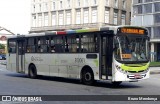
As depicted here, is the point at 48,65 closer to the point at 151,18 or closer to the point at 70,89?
the point at 70,89

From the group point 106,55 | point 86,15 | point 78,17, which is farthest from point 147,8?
point 106,55

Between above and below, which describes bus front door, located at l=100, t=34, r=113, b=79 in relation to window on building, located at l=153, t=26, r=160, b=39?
below

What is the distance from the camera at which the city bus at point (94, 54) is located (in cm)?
1702

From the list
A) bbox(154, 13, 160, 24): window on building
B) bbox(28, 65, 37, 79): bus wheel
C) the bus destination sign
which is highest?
bbox(154, 13, 160, 24): window on building

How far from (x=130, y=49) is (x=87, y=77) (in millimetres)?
2781

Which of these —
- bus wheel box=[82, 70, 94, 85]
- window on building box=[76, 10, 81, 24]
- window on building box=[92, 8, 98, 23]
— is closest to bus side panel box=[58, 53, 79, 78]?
bus wheel box=[82, 70, 94, 85]

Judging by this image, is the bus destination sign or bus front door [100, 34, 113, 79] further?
the bus destination sign

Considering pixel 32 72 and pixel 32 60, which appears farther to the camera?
pixel 32 72

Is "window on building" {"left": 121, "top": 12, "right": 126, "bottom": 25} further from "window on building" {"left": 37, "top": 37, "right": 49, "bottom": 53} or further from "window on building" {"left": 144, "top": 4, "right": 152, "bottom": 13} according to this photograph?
"window on building" {"left": 37, "top": 37, "right": 49, "bottom": 53}

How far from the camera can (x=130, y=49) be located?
17141 mm

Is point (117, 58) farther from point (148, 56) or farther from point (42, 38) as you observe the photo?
point (42, 38)

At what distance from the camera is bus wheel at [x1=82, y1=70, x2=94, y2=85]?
1830cm

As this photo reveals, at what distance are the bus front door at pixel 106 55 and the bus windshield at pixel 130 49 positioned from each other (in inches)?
14.2

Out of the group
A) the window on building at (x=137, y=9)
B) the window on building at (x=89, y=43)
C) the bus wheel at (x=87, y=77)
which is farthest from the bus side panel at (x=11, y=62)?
the window on building at (x=137, y=9)
